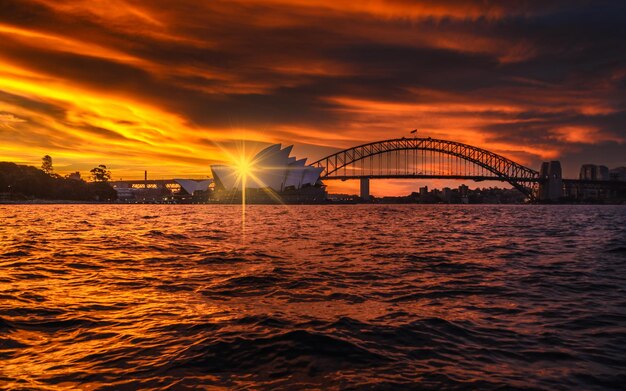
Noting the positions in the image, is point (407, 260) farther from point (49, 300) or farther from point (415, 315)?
point (49, 300)

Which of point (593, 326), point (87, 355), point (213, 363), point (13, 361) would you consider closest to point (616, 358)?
point (593, 326)

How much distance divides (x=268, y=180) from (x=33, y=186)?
89228mm

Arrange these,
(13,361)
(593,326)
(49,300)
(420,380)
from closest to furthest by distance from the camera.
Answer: (420,380) < (13,361) < (593,326) < (49,300)

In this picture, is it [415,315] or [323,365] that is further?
[415,315]

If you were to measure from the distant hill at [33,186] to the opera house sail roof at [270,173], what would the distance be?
195 ft

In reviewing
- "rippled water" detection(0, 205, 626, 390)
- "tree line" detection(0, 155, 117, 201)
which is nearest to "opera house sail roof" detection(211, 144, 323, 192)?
"tree line" detection(0, 155, 117, 201)

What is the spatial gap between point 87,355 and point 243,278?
6.63 meters

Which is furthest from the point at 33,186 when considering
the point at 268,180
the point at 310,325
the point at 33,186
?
the point at 310,325

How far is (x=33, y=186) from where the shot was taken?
166500 millimetres

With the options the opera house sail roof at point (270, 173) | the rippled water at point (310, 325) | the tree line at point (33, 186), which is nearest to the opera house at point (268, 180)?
the opera house sail roof at point (270, 173)

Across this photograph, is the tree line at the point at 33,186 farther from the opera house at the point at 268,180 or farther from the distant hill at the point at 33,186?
the opera house at the point at 268,180

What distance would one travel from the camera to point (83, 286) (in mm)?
11445

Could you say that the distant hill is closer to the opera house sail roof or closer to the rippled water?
the opera house sail roof

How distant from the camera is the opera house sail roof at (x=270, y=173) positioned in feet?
533
